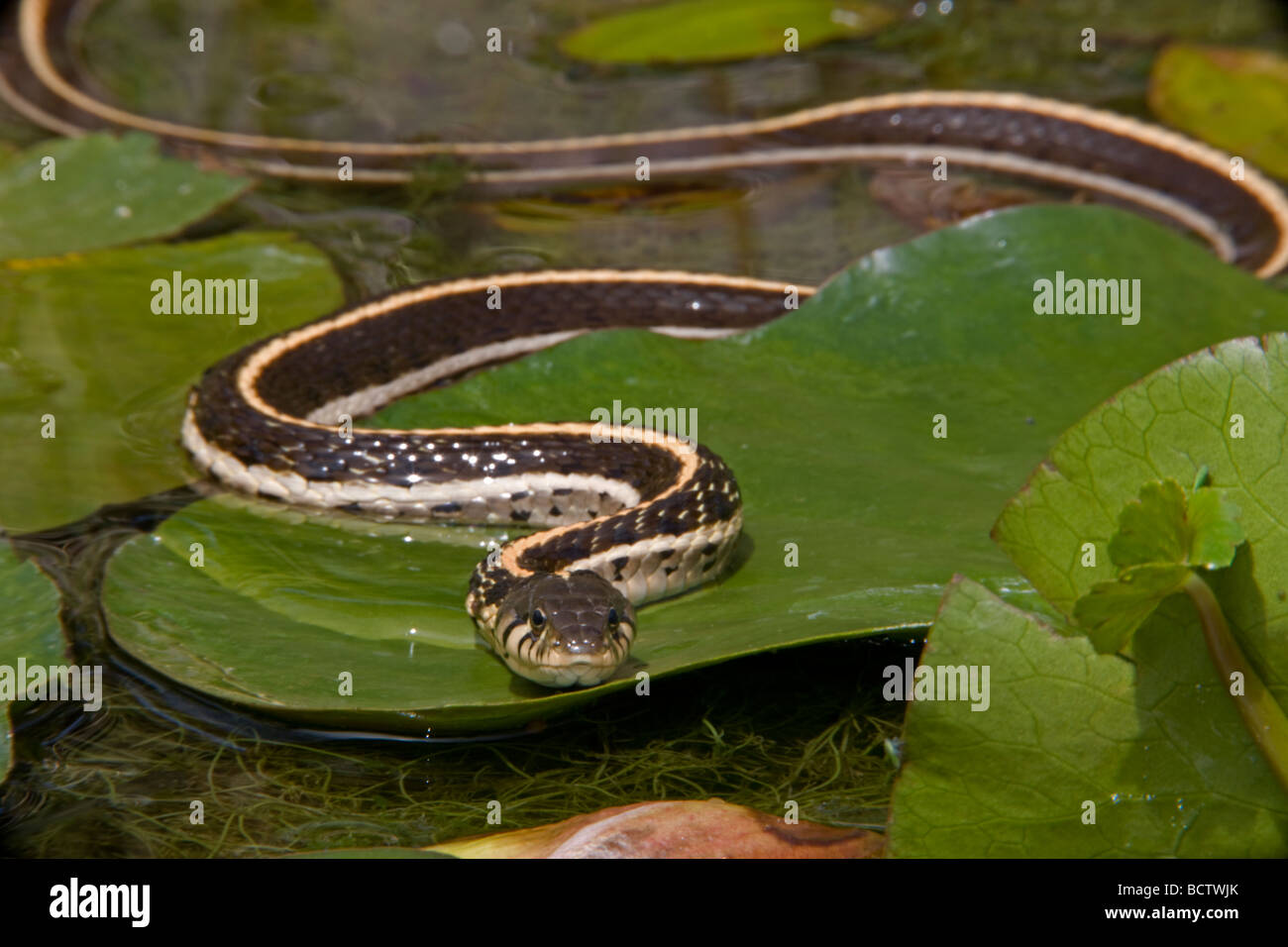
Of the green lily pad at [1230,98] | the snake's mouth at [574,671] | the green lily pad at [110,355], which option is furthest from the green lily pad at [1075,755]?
the green lily pad at [1230,98]

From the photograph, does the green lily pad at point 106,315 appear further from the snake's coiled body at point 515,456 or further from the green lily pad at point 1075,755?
the green lily pad at point 1075,755

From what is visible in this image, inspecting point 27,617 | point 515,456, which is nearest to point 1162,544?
point 515,456

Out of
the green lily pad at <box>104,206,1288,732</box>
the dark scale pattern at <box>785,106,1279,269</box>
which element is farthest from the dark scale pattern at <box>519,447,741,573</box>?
the dark scale pattern at <box>785,106,1279,269</box>

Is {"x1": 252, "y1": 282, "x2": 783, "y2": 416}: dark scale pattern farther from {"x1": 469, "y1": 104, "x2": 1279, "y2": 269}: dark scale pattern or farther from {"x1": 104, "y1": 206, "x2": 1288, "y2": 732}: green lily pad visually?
{"x1": 469, "y1": 104, "x2": 1279, "y2": 269}: dark scale pattern

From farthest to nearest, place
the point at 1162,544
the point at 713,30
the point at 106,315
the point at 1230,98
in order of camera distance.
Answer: the point at 713,30, the point at 1230,98, the point at 106,315, the point at 1162,544

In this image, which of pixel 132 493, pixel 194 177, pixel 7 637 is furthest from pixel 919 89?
pixel 7 637

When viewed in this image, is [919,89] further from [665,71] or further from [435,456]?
[435,456]

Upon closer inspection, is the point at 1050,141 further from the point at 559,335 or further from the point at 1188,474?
the point at 1188,474
